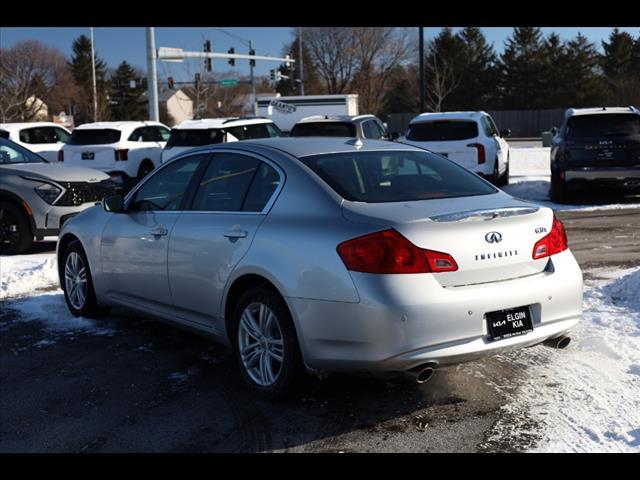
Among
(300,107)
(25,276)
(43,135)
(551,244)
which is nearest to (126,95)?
(300,107)

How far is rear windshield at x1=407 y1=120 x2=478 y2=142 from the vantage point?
1541 cm

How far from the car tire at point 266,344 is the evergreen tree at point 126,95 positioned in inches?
3225

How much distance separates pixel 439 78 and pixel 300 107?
3150 centimetres

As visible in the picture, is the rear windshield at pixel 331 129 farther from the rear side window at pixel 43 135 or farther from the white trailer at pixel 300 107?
the white trailer at pixel 300 107

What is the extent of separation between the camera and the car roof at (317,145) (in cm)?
525

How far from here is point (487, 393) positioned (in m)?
4.81

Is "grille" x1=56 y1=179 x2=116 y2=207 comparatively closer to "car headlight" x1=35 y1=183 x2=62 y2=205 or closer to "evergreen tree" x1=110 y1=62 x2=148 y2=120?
"car headlight" x1=35 y1=183 x2=62 y2=205

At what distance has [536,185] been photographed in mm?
17484

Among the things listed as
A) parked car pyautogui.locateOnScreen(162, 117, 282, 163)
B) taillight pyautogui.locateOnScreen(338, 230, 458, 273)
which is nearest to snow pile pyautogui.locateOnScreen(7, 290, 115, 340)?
taillight pyautogui.locateOnScreen(338, 230, 458, 273)

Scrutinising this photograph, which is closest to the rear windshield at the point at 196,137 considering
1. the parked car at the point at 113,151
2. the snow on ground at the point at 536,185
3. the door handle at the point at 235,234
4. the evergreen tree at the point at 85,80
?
the parked car at the point at 113,151

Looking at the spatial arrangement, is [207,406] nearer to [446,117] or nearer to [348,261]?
[348,261]
